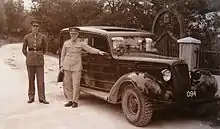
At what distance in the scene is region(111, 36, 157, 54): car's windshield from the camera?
249cm

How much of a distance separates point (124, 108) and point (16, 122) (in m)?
0.64

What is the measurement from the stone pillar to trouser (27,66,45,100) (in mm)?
926

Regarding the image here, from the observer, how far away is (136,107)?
2.21 meters

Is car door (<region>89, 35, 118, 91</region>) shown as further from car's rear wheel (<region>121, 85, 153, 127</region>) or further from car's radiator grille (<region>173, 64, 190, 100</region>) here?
car's radiator grille (<region>173, 64, 190, 100</region>)

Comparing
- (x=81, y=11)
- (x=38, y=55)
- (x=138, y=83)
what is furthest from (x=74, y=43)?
(x=138, y=83)

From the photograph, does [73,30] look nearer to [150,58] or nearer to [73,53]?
[73,53]

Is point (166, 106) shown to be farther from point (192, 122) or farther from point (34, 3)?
point (34, 3)

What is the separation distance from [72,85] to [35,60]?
323 mm

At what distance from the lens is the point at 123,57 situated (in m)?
2.42

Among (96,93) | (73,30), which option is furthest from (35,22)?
(96,93)

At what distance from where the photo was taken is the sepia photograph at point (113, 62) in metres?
2.03

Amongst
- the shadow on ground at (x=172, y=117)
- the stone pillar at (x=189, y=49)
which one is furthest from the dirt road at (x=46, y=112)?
A: the stone pillar at (x=189, y=49)

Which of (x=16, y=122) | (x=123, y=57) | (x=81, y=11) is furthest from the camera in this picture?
(x=123, y=57)

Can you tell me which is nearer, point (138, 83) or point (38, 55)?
point (138, 83)
